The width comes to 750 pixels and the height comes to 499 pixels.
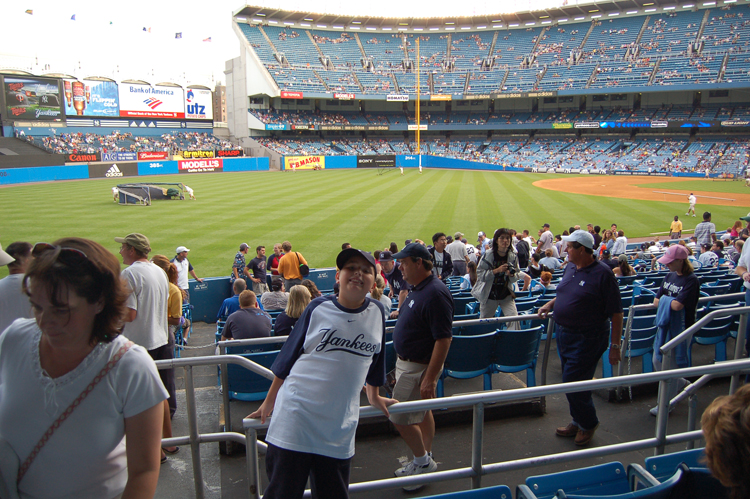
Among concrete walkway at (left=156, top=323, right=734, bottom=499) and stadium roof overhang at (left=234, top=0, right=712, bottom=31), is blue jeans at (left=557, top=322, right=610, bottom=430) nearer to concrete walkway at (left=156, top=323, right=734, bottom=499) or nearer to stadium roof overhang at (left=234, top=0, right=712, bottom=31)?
Answer: concrete walkway at (left=156, top=323, right=734, bottom=499)

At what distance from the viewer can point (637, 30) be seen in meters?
64.8

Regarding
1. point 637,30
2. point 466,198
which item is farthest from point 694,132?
point 466,198

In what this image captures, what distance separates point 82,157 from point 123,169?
5.71 metres

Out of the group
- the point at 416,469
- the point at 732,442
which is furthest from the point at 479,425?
the point at 732,442

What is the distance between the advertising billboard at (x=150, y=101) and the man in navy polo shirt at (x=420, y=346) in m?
72.8

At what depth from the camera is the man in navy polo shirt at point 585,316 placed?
4.71 meters

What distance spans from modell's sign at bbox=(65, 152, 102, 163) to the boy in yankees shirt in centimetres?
5298

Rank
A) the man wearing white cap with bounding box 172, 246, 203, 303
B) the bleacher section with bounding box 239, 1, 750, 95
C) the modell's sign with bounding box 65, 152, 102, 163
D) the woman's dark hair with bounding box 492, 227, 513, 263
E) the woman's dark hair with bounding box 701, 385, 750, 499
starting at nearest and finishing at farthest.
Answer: the woman's dark hair with bounding box 701, 385, 750, 499 < the woman's dark hair with bounding box 492, 227, 513, 263 < the man wearing white cap with bounding box 172, 246, 203, 303 < the modell's sign with bounding box 65, 152, 102, 163 < the bleacher section with bounding box 239, 1, 750, 95

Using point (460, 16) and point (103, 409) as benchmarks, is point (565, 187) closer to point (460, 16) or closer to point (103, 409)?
point (103, 409)

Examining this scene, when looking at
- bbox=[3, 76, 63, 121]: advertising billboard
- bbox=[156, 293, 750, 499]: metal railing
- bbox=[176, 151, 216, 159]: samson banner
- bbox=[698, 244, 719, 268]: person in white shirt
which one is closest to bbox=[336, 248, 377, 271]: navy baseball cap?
bbox=[156, 293, 750, 499]: metal railing

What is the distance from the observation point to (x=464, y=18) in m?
76.6

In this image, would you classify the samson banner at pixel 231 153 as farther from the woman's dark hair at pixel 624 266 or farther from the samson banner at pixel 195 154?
the woman's dark hair at pixel 624 266

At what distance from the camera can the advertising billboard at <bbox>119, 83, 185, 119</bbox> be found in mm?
65812

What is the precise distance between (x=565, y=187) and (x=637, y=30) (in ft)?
135
